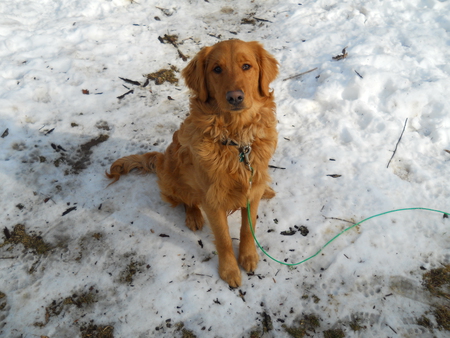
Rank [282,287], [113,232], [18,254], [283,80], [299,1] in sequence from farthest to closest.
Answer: [299,1] < [283,80] < [113,232] < [18,254] < [282,287]

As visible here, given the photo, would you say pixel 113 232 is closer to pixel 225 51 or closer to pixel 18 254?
pixel 18 254

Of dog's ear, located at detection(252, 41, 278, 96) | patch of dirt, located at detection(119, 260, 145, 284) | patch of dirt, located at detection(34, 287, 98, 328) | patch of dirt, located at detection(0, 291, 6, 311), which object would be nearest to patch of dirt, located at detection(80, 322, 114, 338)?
patch of dirt, located at detection(34, 287, 98, 328)

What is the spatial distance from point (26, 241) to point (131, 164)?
4.64 ft

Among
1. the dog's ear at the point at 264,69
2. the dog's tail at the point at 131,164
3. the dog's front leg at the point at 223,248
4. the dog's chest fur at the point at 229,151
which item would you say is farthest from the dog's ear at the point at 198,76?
the dog's tail at the point at 131,164

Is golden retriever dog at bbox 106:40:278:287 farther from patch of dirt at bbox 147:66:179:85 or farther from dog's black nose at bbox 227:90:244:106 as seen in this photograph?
patch of dirt at bbox 147:66:179:85

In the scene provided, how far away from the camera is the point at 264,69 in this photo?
2.71m

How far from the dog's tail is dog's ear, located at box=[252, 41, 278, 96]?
1.61 m

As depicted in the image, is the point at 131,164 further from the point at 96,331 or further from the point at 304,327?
the point at 304,327

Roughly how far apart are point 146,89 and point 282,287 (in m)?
3.83

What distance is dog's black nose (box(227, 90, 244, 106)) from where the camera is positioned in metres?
2.26

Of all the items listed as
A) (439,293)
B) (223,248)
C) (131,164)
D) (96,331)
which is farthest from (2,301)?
Result: (439,293)

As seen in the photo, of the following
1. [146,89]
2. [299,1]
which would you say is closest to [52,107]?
[146,89]

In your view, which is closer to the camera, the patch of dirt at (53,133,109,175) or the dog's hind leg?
the dog's hind leg

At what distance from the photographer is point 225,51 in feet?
8.22
